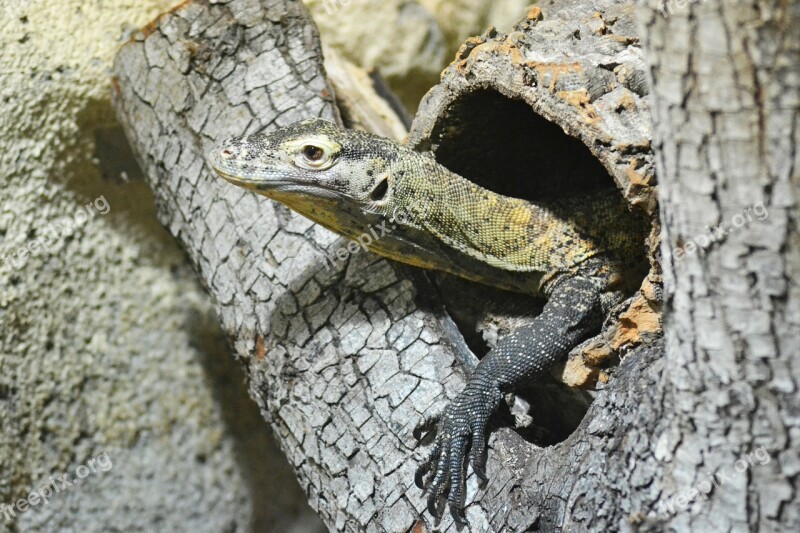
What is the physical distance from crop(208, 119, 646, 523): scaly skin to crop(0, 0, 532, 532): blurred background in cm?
177

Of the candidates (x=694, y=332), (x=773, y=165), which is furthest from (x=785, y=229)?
(x=694, y=332)

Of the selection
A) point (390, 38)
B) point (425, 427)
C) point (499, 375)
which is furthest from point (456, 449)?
point (390, 38)

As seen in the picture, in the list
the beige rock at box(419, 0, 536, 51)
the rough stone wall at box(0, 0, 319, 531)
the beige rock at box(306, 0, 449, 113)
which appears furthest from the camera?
the beige rock at box(419, 0, 536, 51)

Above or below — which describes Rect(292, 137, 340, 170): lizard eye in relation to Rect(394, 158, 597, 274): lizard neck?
above

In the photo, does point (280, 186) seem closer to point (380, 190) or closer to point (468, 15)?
point (380, 190)

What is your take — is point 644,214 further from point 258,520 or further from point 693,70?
point 258,520

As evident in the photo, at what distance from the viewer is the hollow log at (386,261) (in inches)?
104

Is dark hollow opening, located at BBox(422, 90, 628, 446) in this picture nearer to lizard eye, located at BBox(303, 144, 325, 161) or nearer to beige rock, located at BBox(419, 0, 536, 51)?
lizard eye, located at BBox(303, 144, 325, 161)

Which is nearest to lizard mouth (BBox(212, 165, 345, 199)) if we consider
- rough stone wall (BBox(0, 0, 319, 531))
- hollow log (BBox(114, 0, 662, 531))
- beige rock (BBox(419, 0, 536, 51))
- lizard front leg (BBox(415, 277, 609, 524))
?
hollow log (BBox(114, 0, 662, 531))

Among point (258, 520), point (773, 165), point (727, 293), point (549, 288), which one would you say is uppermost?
point (773, 165)

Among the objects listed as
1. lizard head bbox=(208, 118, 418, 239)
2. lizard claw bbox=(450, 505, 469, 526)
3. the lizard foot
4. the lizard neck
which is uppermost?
lizard head bbox=(208, 118, 418, 239)

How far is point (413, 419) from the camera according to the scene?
9.87 ft

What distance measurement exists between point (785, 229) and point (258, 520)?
4873mm

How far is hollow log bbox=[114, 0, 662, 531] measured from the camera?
2.65 m
